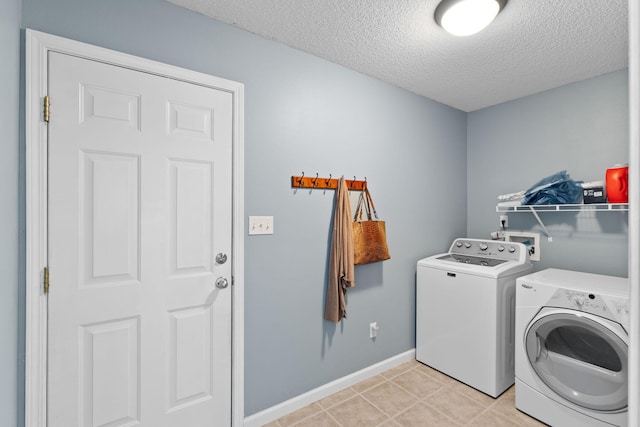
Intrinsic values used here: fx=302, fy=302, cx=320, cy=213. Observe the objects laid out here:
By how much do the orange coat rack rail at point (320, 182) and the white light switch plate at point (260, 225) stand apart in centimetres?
29

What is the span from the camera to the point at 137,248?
1.50 metres

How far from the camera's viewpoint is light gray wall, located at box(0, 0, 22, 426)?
3.55 ft

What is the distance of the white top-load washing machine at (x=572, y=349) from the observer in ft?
5.25

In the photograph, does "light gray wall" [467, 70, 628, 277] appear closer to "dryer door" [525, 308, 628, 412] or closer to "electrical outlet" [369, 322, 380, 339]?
"dryer door" [525, 308, 628, 412]

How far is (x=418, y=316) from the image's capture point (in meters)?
2.63

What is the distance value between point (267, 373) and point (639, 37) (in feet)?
6.78

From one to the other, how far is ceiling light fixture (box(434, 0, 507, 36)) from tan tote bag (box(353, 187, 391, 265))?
3.74 feet

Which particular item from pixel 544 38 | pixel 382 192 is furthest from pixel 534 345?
pixel 544 38

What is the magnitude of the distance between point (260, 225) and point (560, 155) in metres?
2.50

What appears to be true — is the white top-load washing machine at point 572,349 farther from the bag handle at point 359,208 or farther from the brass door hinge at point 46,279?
the brass door hinge at point 46,279

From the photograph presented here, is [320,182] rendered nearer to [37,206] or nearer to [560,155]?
[37,206]

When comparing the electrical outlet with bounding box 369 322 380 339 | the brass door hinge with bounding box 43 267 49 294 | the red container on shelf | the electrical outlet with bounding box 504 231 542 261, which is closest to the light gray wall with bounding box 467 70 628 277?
the electrical outlet with bounding box 504 231 542 261

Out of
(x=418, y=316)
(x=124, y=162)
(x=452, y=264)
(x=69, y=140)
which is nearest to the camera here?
(x=69, y=140)

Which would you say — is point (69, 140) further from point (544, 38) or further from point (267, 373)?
point (544, 38)
